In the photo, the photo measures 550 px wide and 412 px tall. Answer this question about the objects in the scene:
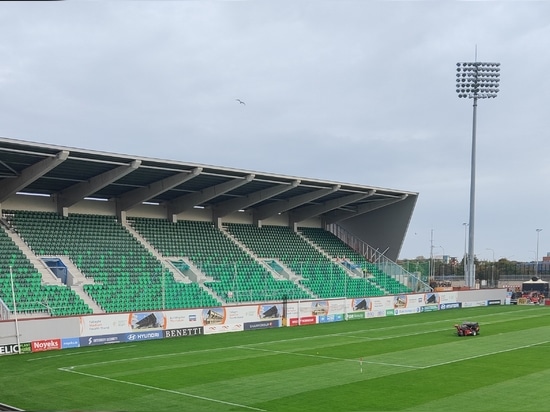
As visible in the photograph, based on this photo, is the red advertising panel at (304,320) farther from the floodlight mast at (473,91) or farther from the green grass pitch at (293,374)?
the floodlight mast at (473,91)

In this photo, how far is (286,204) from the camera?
60.0m

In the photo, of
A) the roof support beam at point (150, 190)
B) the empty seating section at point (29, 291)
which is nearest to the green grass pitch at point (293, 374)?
the empty seating section at point (29, 291)

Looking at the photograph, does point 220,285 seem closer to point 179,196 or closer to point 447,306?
point 179,196

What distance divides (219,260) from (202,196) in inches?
209

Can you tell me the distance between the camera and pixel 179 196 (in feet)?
178

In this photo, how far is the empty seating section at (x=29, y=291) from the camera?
36312 millimetres

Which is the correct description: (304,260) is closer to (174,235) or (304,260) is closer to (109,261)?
(174,235)

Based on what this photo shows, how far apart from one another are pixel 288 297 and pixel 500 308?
25.6 meters

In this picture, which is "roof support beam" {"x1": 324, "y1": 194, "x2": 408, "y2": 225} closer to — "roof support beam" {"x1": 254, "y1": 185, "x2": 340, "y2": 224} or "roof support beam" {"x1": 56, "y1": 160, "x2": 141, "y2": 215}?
"roof support beam" {"x1": 254, "y1": 185, "x2": 340, "y2": 224}

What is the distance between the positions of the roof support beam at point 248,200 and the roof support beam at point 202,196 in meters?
4.12

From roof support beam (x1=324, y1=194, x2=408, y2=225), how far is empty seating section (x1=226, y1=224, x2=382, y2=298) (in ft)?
21.9

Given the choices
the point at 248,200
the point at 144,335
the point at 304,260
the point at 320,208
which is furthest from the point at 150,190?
the point at 320,208

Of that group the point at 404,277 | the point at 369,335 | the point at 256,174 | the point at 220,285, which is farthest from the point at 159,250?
the point at 404,277

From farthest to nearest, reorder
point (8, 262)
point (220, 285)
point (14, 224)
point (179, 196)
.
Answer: point (179, 196)
point (220, 285)
point (14, 224)
point (8, 262)
